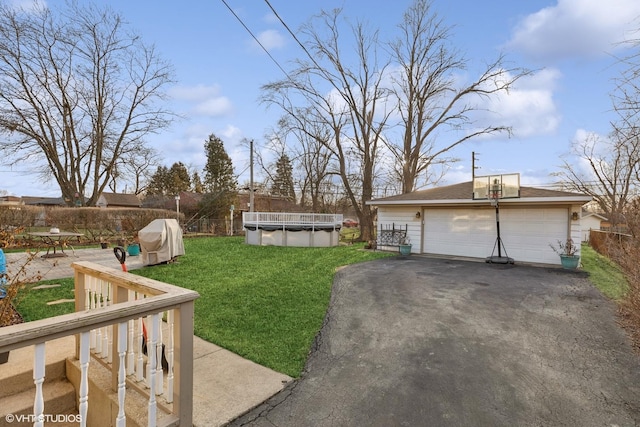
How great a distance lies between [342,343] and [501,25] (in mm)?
10860

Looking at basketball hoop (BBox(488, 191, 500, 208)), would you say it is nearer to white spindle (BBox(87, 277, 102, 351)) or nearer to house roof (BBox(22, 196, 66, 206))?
white spindle (BBox(87, 277, 102, 351))

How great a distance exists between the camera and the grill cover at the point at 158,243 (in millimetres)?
8492

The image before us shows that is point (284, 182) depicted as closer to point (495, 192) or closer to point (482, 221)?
point (482, 221)

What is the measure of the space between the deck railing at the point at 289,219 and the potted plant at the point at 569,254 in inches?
352

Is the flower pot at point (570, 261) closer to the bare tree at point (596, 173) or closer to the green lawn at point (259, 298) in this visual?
the green lawn at point (259, 298)

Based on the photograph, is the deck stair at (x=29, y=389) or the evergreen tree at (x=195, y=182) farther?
the evergreen tree at (x=195, y=182)

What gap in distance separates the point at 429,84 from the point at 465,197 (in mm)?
8718

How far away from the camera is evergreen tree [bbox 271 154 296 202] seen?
101ft

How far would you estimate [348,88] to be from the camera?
17.0 meters

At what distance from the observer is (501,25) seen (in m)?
9.33

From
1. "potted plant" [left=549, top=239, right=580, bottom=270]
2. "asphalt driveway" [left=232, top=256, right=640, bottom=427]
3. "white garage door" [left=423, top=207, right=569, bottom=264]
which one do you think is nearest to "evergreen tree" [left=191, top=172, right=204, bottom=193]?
"white garage door" [left=423, top=207, right=569, bottom=264]

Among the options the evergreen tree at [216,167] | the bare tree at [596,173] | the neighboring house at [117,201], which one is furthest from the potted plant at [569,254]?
the neighboring house at [117,201]

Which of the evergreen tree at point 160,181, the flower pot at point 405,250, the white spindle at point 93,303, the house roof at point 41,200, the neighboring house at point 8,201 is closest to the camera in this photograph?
the white spindle at point 93,303

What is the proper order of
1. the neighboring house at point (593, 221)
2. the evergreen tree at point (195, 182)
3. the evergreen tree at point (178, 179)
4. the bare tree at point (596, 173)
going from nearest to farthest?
the bare tree at point (596, 173) → the neighboring house at point (593, 221) → the evergreen tree at point (178, 179) → the evergreen tree at point (195, 182)
